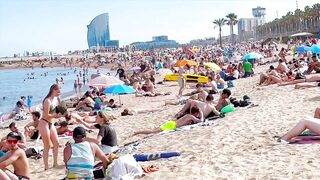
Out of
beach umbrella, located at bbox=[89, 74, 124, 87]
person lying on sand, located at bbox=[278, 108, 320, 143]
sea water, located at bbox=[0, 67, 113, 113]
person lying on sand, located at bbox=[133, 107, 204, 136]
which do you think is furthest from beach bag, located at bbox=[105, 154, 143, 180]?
sea water, located at bbox=[0, 67, 113, 113]

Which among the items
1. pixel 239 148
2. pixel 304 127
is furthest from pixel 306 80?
pixel 239 148

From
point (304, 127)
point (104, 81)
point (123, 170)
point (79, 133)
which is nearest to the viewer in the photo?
point (79, 133)

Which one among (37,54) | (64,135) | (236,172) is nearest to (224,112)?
(64,135)

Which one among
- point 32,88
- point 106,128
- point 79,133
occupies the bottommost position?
point 32,88

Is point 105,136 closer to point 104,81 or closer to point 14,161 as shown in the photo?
point 14,161

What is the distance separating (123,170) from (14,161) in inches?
55.4

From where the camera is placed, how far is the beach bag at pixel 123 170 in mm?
5855

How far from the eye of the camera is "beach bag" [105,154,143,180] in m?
5.86

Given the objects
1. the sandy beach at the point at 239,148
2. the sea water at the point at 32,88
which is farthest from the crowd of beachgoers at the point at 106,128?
the sea water at the point at 32,88

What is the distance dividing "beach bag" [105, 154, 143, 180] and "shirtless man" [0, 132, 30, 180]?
1.09 meters

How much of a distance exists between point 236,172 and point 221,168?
0.92ft

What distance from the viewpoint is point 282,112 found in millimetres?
9555

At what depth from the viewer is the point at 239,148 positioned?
22.6 ft

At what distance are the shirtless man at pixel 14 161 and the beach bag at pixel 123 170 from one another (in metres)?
1.09
